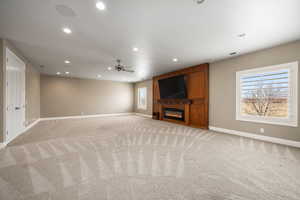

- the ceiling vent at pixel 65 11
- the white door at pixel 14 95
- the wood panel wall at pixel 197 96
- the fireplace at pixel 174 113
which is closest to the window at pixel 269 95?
the wood panel wall at pixel 197 96

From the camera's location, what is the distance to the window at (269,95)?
3.19 m

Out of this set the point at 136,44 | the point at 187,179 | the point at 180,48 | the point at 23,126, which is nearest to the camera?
the point at 187,179

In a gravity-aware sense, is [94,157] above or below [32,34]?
below

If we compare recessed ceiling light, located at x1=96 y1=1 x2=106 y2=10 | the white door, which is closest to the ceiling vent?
recessed ceiling light, located at x1=96 y1=1 x2=106 y2=10

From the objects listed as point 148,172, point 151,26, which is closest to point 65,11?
point 151,26

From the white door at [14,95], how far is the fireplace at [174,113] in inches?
244

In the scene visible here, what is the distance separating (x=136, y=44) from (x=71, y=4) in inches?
67.2

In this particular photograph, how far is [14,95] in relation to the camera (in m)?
3.60

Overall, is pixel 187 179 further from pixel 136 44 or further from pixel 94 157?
pixel 136 44

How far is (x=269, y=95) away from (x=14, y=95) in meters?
7.65

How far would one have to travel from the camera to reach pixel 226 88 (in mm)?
4535

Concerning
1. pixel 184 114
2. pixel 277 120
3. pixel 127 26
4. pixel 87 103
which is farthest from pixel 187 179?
pixel 87 103

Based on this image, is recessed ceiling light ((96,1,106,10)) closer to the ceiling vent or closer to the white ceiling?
the white ceiling

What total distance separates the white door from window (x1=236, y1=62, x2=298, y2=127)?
7.01m
